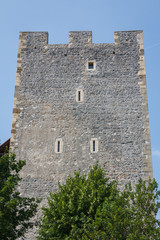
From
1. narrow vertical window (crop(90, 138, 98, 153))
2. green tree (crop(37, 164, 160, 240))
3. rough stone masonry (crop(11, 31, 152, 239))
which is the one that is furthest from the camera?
narrow vertical window (crop(90, 138, 98, 153))

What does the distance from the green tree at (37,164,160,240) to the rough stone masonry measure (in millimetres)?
1957

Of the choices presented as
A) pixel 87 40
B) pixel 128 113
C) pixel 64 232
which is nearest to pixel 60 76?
pixel 87 40

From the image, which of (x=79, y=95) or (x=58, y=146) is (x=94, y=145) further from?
(x=79, y=95)

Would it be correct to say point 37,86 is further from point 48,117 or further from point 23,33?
point 23,33

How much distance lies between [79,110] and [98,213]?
618cm

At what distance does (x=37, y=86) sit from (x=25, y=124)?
2051 mm

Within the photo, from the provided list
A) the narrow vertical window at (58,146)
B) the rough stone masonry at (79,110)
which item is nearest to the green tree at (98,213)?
the rough stone masonry at (79,110)

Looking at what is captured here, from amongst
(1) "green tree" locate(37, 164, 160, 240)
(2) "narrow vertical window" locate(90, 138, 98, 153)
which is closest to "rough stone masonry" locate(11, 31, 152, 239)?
(2) "narrow vertical window" locate(90, 138, 98, 153)

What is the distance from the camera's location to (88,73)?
718 inches

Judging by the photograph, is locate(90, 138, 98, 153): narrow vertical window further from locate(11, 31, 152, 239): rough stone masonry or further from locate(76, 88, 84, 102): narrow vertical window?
locate(76, 88, 84, 102): narrow vertical window

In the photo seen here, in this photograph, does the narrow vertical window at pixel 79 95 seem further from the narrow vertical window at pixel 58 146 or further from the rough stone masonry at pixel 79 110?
the narrow vertical window at pixel 58 146

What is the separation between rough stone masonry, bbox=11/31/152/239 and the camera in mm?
16047

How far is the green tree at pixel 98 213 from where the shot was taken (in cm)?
1177

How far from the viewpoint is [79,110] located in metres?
17.3
